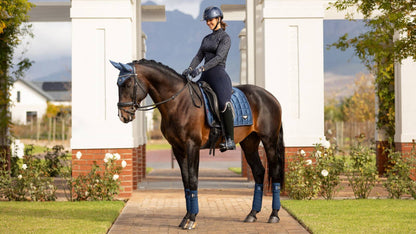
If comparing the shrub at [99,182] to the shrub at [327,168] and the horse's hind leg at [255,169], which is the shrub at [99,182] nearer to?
the horse's hind leg at [255,169]

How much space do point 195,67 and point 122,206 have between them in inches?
120

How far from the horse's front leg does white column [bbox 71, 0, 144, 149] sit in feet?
10.4

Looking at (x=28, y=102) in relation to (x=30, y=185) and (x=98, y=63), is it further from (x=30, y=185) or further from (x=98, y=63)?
(x=30, y=185)

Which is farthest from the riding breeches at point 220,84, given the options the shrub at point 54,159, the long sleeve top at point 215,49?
the shrub at point 54,159

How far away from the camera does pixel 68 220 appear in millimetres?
7871

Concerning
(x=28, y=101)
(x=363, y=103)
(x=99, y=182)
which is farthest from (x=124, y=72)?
(x=28, y=101)

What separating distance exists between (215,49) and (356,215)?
10.6 feet

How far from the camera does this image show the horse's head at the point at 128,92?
267 inches

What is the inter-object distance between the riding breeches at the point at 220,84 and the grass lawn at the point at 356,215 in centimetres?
200

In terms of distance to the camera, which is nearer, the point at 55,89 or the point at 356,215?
the point at 356,215

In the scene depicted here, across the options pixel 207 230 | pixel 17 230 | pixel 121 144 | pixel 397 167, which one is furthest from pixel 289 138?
pixel 17 230

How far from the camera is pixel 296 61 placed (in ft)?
35.3

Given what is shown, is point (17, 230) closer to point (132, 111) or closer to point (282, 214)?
point (132, 111)

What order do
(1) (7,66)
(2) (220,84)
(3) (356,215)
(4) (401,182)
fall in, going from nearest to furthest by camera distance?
(2) (220,84) → (3) (356,215) → (4) (401,182) → (1) (7,66)
